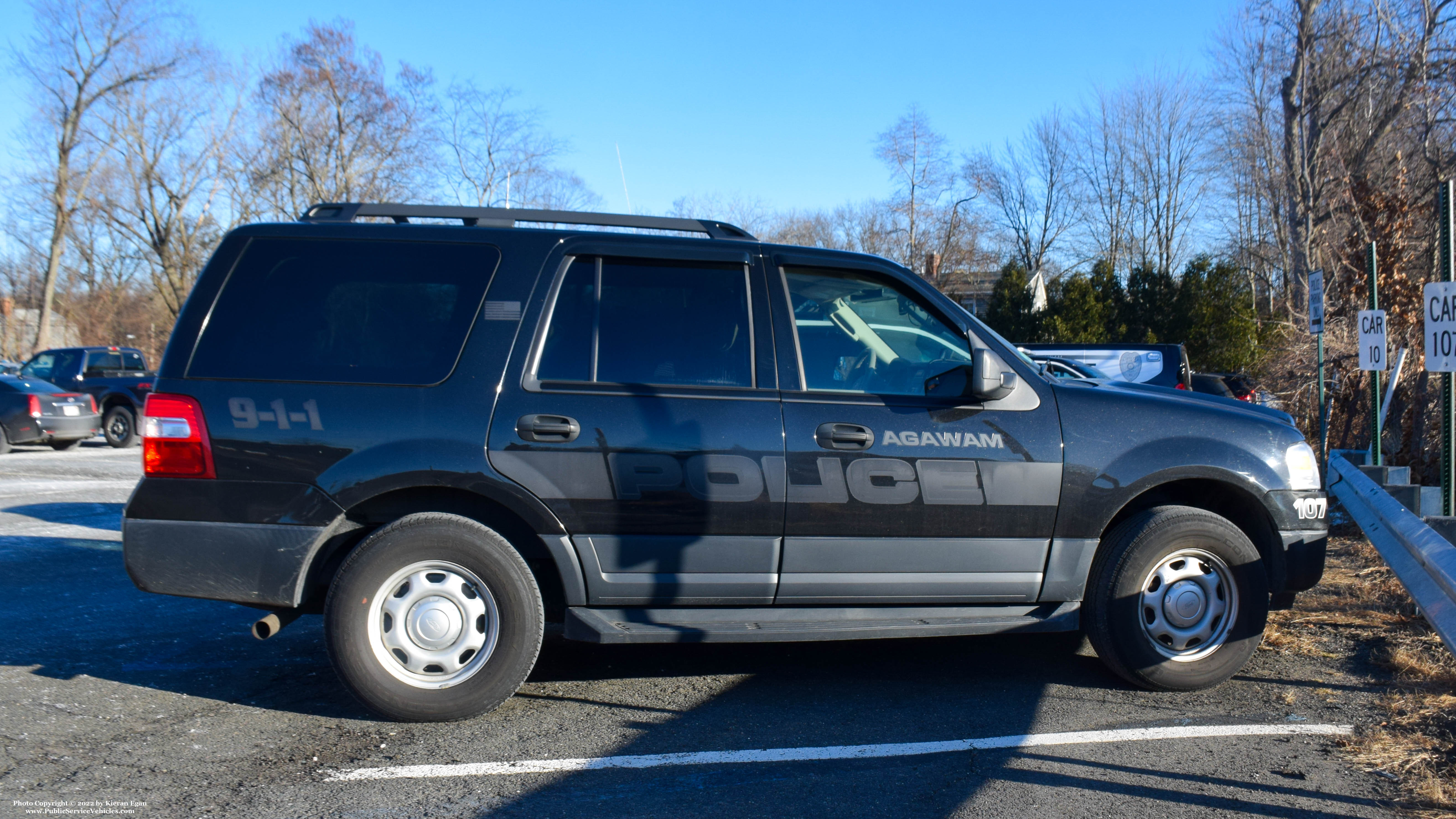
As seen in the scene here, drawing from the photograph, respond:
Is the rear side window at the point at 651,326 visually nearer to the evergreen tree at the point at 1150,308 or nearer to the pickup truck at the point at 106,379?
the pickup truck at the point at 106,379

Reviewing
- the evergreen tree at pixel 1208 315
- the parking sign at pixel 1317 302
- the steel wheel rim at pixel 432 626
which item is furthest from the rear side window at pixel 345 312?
the evergreen tree at pixel 1208 315

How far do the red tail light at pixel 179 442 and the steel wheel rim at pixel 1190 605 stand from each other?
4.02 m

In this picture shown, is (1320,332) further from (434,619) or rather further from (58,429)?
(58,429)

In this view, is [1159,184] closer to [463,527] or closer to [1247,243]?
[1247,243]

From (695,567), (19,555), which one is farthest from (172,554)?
(19,555)

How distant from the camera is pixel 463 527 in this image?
3969 millimetres

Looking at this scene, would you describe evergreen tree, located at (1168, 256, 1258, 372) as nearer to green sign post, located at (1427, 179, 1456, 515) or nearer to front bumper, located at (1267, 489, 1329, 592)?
green sign post, located at (1427, 179, 1456, 515)

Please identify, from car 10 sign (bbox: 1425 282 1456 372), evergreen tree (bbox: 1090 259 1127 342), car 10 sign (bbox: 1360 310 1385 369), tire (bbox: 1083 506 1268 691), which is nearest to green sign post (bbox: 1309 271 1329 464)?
car 10 sign (bbox: 1360 310 1385 369)

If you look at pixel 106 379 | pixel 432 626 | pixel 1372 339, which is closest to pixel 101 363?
pixel 106 379

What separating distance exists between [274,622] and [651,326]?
195 centimetres

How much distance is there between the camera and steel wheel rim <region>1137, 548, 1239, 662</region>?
4.38 m

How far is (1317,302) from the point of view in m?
10.8

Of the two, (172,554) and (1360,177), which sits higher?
(1360,177)

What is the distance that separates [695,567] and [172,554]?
209 cm
